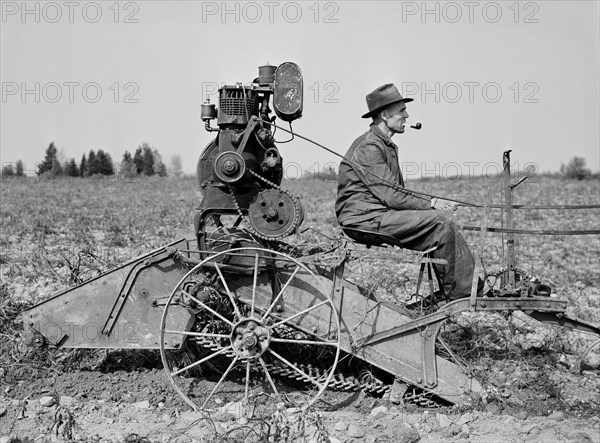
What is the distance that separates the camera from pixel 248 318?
5656 mm

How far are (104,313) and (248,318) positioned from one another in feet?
4.17

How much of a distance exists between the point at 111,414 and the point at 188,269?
1320 mm

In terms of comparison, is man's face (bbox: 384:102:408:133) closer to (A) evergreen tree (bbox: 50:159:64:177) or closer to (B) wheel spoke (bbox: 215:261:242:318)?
(B) wheel spoke (bbox: 215:261:242:318)

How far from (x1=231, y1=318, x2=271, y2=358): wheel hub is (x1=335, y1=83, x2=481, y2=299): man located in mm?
1233

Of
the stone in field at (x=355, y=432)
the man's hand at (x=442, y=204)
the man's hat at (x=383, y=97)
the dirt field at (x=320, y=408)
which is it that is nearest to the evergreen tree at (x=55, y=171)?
the dirt field at (x=320, y=408)

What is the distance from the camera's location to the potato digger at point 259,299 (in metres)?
5.77

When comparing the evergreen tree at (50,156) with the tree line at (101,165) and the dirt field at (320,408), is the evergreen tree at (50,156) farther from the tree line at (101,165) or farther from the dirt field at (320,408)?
the dirt field at (320,408)

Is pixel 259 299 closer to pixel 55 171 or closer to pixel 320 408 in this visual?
pixel 320 408

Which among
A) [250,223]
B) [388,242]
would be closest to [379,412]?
[388,242]

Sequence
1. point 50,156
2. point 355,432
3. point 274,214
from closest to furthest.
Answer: point 355,432
point 274,214
point 50,156

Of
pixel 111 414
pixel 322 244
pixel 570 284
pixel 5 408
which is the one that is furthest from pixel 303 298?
pixel 570 284

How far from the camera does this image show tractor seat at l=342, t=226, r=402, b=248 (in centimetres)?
602

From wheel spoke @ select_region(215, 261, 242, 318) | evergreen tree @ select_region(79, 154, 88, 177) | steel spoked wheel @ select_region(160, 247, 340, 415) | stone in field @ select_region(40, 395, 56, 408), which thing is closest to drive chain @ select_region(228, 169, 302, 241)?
steel spoked wheel @ select_region(160, 247, 340, 415)

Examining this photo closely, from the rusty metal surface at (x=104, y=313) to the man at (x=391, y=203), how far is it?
1.66 m
